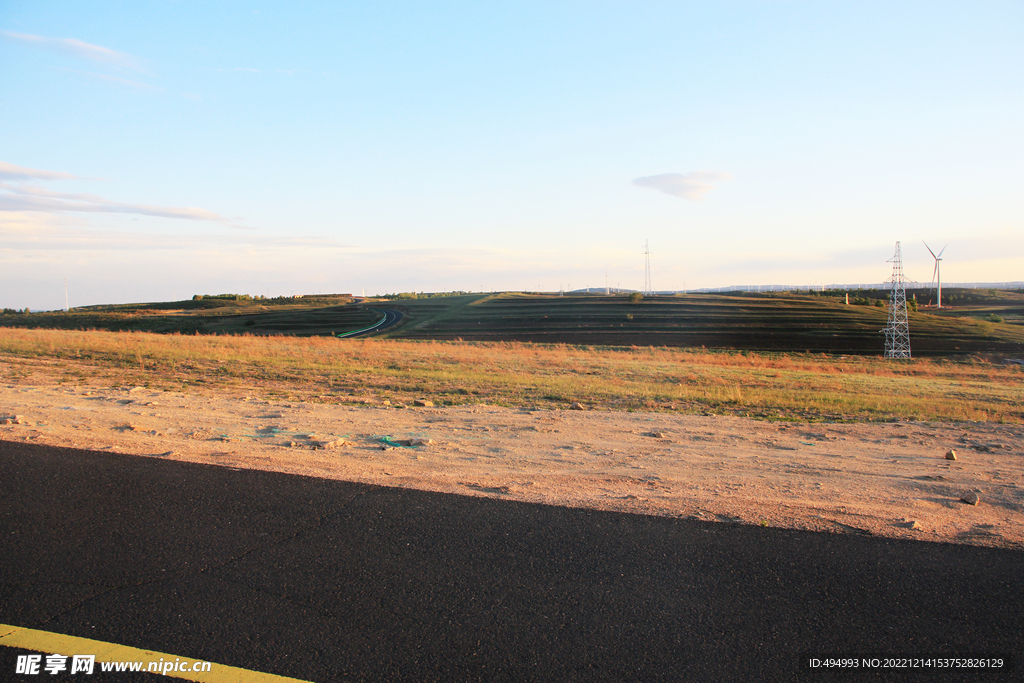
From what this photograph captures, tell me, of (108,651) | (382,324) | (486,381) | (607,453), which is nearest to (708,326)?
(382,324)

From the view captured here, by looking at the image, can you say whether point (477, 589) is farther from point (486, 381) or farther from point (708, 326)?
point (708, 326)

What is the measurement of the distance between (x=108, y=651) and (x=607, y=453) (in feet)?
22.7

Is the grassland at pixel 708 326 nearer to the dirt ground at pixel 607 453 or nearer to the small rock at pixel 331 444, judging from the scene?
the dirt ground at pixel 607 453

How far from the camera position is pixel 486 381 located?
19406mm

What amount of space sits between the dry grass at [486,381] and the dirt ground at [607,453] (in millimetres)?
2199

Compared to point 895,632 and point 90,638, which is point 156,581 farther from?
point 895,632

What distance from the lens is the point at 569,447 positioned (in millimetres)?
9508

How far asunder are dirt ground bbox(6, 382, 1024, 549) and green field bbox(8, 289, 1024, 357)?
2010 inches

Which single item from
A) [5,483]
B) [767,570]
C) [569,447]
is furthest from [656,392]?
[5,483]

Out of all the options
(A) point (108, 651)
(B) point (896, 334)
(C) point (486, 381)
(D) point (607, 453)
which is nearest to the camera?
(A) point (108, 651)

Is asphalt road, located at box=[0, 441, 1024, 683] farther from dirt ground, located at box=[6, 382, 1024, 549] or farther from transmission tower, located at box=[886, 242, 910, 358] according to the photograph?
transmission tower, located at box=[886, 242, 910, 358]

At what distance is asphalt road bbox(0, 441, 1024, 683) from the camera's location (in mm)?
3227

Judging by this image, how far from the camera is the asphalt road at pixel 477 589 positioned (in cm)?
323

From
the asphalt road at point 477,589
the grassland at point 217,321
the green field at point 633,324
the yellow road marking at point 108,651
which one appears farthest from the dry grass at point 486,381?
the grassland at point 217,321
